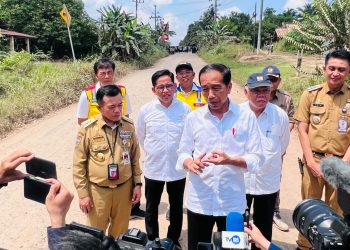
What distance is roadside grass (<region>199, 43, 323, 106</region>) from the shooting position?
428 inches

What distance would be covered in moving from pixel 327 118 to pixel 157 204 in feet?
5.81

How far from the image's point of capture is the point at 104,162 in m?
2.88

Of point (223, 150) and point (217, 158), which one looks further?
point (223, 150)

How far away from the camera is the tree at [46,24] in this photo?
2620cm

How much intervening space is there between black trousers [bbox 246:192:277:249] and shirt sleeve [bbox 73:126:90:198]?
4.69 feet

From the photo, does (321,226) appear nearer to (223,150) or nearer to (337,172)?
(337,172)

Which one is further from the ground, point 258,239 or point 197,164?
point 197,164

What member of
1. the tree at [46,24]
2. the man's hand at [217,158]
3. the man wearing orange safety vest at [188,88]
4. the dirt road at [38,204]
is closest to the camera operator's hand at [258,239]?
the man's hand at [217,158]

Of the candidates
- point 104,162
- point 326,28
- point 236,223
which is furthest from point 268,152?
point 326,28

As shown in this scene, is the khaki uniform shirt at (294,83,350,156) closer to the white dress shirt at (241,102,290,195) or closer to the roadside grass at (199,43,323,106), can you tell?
the white dress shirt at (241,102,290,195)

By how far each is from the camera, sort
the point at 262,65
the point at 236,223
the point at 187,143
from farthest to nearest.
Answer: the point at 262,65
the point at 187,143
the point at 236,223

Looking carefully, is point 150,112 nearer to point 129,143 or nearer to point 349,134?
point 129,143

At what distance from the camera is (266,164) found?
316 centimetres

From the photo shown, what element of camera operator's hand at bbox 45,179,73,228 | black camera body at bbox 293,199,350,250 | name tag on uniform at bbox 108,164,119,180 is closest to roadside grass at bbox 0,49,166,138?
name tag on uniform at bbox 108,164,119,180
